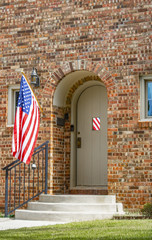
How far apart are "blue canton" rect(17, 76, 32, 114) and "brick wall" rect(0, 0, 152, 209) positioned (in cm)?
92

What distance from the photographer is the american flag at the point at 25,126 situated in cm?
1040

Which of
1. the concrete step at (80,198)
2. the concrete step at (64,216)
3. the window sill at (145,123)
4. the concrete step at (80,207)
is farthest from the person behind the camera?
the window sill at (145,123)

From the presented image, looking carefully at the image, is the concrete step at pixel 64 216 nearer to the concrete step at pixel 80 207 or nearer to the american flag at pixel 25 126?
the concrete step at pixel 80 207

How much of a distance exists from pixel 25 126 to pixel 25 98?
61 centimetres

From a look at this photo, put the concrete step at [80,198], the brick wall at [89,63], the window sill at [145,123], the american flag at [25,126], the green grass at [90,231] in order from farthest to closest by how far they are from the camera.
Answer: the brick wall at [89,63] → the window sill at [145,123] → the american flag at [25,126] → the concrete step at [80,198] → the green grass at [90,231]

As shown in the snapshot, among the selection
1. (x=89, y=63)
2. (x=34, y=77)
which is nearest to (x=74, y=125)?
(x=34, y=77)

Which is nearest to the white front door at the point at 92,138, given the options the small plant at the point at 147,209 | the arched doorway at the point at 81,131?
the arched doorway at the point at 81,131

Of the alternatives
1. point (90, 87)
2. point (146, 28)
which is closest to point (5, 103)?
point (90, 87)

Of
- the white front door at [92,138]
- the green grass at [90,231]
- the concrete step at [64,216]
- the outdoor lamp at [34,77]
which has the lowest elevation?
the green grass at [90,231]

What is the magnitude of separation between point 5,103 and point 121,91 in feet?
9.64

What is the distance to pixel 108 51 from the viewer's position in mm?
11141

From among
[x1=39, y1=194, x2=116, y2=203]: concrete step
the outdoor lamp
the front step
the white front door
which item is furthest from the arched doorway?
the front step

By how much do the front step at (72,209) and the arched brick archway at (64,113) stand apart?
0.89 meters

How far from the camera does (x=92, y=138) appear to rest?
11859 mm
